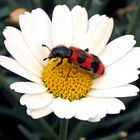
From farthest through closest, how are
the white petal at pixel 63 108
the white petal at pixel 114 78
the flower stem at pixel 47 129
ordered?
the flower stem at pixel 47 129, the white petal at pixel 114 78, the white petal at pixel 63 108

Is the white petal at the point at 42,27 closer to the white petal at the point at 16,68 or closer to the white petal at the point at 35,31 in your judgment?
the white petal at the point at 35,31

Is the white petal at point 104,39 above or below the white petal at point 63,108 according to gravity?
above

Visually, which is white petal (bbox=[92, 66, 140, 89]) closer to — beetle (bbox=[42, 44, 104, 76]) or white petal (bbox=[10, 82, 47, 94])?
beetle (bbox=[42, 44, 104, 76])

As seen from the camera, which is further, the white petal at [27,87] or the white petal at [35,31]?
the white petal at [35,31]

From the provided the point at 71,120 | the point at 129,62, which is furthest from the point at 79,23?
the point at 71,120

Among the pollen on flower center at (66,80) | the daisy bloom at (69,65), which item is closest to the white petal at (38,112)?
the daisy bloom at (69,65)

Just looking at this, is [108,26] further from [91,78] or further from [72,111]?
[72,111]

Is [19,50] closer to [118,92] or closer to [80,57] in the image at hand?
[80,57]
